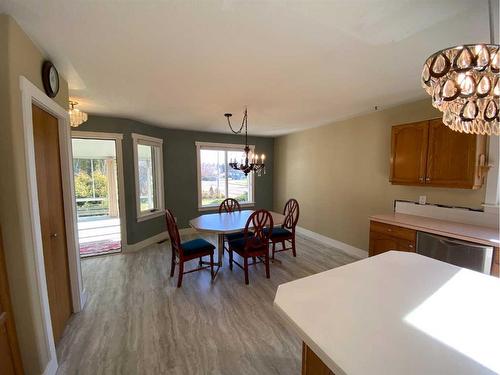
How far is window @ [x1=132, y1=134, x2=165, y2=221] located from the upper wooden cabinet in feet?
13.4

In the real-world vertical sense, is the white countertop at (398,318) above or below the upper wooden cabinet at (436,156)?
below

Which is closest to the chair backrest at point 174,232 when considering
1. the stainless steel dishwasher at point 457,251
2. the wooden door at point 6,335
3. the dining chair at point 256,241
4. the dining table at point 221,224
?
the dining table at point 221,224

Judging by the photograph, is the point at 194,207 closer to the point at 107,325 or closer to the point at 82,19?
the point at 107,325

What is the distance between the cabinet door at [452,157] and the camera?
7.29 ft

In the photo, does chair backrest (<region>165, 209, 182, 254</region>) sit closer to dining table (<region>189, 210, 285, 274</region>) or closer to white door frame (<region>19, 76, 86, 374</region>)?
dining table (<region>189, 210, 285, 274</region>)

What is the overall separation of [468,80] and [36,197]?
97.3 inches

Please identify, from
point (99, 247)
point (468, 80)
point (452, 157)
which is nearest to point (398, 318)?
point (468, 80)

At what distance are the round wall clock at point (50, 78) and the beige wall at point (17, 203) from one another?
24 cm

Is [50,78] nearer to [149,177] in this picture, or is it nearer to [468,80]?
[468,80]

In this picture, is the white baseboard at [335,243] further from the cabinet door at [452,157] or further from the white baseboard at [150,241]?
the white baseboard at [150,241]

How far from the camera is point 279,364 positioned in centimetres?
170

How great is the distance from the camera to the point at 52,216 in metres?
1.91

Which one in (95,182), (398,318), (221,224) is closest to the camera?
(398,318)

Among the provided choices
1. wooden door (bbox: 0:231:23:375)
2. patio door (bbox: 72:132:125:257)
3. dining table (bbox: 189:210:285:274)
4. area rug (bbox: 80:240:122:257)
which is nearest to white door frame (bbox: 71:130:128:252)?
area rug (bbox: 80:240:122:257)
